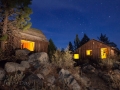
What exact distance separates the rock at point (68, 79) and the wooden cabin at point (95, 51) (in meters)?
18.1

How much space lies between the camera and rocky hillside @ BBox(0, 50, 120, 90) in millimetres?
9281

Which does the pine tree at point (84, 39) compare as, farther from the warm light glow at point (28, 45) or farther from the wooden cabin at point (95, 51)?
the warm light glow at point (28, 45)

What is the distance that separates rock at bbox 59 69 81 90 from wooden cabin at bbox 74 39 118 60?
714 inches

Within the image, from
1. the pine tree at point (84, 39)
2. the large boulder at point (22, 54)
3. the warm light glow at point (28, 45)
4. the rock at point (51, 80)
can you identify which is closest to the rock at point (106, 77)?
the rock at point (51, 80)

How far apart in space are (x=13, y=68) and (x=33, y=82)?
1.96 meters

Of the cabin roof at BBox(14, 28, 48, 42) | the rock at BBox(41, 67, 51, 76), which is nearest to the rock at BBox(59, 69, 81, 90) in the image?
the rock at BBox(41, 67, 51, 76)

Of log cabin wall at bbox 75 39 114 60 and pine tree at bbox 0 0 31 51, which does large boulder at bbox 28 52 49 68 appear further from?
log cabin wall at bbox 75 39 114 60

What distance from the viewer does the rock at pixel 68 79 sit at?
1081 centimetres

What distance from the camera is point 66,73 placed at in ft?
38.9

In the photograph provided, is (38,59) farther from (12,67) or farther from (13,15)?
(13,15)

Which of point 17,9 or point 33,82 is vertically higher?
point 17,9

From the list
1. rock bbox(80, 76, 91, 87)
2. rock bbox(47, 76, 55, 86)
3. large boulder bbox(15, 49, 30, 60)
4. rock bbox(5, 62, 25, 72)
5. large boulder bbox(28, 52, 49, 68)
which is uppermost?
large boulder bbox(15, 49, 30, 60)

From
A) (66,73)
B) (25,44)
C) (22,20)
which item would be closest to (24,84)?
(66,73)

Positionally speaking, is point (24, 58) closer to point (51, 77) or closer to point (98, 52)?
point (51, 77)
